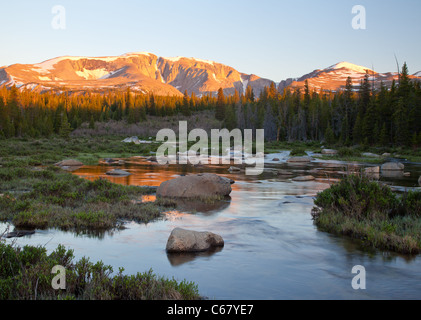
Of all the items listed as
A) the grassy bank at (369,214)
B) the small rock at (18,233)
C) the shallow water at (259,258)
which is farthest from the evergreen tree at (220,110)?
the small rock at (18,233)

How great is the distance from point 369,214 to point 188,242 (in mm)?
6439

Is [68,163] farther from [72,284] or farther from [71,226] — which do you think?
[72,284]

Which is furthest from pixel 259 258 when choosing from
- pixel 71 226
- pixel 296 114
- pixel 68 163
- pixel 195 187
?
pixel 296 114

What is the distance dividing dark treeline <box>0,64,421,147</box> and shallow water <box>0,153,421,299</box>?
154ft

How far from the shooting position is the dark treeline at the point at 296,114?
5825 centimetres

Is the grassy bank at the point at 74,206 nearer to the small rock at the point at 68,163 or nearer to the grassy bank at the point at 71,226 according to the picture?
the grassy bank at the point at 71,226

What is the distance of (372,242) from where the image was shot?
1030 centimetres

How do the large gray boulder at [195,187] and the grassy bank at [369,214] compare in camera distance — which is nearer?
the grassy bank at [369,214]

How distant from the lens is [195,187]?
18078 mm

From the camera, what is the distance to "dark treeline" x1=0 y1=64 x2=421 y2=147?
58.2 meters

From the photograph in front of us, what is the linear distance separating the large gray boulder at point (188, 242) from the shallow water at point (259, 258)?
0.32 meters

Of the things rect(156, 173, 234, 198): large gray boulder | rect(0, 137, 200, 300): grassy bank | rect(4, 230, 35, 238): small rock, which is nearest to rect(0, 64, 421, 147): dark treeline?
rect(156, 173, 234, 198): large gray boulder

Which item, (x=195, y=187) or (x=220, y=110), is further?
(x=220, y=110)
